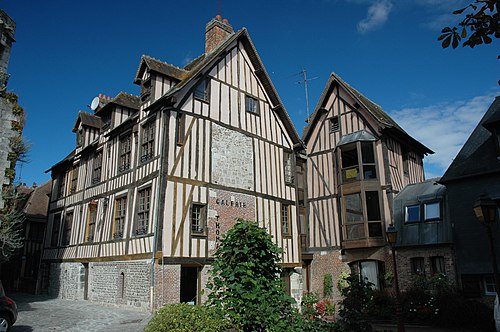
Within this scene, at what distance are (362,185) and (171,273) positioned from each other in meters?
9.17

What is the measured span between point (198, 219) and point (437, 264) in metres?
8.90

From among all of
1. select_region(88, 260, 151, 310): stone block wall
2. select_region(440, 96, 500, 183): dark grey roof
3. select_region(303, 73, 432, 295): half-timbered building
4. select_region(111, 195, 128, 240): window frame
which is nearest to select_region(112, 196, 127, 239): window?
select_region(111, 195, 128, 240): window frame

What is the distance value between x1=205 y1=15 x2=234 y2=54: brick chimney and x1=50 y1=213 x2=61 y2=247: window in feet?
36.7

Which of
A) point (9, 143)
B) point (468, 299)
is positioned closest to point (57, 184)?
point (9, 143)

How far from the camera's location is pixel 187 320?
582 centimetres

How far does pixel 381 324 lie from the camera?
12.5m

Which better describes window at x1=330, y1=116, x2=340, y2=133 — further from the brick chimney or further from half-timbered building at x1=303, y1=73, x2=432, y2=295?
the brick chimney

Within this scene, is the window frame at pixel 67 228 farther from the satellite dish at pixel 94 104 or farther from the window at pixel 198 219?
the window at pixel 198 219

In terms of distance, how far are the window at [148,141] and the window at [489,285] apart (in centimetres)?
1187

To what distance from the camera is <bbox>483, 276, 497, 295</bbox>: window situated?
12195mm

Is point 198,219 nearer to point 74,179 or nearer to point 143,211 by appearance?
point 143,211

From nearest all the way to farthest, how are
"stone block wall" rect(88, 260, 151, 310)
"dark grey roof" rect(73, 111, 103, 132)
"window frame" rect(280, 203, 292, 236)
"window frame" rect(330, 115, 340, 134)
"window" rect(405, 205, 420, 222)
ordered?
1. "stone block wall" rect(88, 260, 151, 310)
2. "window" rect(405, 205, 420, 222)
3. "window frame" rect(280, 203, 292, 236)
4. "dark grey roof" rect(73, 111, 103, 132)
5. "window frame" rect(330, 115, 340, 134)

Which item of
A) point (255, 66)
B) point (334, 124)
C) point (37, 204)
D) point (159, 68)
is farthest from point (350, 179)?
point (37, 204)

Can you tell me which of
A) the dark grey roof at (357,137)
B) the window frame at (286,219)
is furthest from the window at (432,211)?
the window frame at (286,219)
